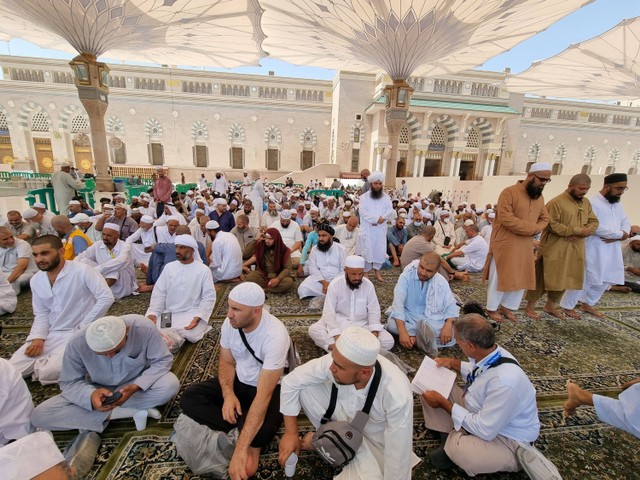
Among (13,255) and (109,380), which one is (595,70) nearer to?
(109,380)

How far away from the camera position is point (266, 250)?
4172 millimetres

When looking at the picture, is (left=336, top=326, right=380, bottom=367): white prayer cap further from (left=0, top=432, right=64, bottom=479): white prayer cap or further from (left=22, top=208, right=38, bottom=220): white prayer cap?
(left=22, top=208, right=38, bottom=220): white prayer cap

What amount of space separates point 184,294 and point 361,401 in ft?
6.69

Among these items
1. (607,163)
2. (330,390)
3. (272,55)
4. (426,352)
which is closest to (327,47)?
(272,55)

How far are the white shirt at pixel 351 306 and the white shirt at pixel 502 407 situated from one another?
106cm

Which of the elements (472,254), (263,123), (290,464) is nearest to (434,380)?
(290,464)

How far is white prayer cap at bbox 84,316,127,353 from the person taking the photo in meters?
1.57

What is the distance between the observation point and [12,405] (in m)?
1.56

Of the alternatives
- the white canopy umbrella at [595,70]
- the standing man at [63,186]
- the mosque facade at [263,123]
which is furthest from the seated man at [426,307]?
the mosque facade at [263,123]

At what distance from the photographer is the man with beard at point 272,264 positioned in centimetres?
403

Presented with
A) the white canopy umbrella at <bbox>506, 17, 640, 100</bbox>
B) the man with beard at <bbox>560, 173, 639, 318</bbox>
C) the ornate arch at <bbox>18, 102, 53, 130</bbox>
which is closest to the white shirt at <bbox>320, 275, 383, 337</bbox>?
the man with beard at <bbox>560, 173, 639, 318</bbox>

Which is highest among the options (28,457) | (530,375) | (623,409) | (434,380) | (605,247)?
(605,247)

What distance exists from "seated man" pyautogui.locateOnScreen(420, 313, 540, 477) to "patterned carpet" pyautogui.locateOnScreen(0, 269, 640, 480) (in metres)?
0.19

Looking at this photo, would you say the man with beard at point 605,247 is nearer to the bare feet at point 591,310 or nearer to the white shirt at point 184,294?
the bare feet at point 591,310
